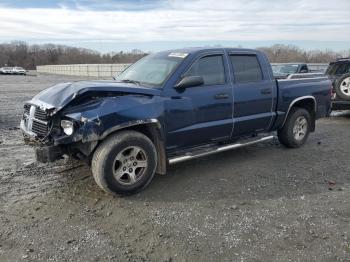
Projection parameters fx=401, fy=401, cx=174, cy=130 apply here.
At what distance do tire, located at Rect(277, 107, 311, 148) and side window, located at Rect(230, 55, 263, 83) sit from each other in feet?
4.09

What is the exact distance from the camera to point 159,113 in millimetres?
5270

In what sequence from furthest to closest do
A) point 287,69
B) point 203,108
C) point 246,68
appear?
point 287,69 → point 246,68 → point 203,108

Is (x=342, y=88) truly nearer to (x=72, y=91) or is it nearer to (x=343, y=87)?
(x=343, y=87)

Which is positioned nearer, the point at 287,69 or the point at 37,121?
the point at 37,121

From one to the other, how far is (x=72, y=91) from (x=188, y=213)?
6.64 feet

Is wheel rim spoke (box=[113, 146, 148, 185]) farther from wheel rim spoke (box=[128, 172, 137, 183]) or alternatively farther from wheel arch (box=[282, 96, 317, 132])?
wheel arch (box=[282, 96, 317, 132])

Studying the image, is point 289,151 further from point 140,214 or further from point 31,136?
point 31,136

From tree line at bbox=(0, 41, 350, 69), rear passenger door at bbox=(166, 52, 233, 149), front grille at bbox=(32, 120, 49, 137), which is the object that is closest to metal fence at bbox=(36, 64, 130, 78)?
tree line at bbox=(0, 41, 350, 69)

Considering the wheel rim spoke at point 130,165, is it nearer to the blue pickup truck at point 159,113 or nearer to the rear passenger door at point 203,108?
the blue pickup truck at point 159,113

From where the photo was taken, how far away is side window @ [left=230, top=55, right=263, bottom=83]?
6395 mm

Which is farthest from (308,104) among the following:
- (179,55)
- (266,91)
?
(179,55)

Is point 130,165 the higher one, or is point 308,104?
point 308,104

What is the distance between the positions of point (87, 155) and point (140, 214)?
998 mm

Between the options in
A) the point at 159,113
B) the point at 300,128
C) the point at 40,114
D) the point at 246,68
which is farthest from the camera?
the point at 300,128
